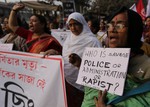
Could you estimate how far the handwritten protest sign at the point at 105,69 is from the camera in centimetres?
215

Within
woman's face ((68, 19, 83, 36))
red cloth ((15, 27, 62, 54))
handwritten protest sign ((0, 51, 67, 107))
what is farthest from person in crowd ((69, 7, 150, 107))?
woman's face ((68, 19, 83, 36))

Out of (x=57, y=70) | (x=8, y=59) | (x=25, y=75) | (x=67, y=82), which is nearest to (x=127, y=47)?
(x=57, y=70)

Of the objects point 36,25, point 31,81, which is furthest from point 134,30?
point 36,25

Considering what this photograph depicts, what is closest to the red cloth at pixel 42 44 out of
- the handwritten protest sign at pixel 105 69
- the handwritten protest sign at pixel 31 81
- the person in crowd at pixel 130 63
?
the handwritten protest sign at pixel 31 81

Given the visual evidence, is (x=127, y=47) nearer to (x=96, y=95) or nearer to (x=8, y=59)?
(x=96, y=95)

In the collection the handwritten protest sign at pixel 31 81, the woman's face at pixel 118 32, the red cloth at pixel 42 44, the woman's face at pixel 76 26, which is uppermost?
the woman's face at pixel 118 32

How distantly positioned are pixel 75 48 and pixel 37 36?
0.49m

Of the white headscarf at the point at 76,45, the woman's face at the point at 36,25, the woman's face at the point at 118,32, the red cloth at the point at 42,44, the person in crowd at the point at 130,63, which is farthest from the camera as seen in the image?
the woman's face at the point at 36,25

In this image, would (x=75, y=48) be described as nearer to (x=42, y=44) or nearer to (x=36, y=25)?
(x=42, y=44)

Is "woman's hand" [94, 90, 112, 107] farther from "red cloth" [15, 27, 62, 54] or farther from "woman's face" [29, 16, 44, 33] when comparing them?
"woman's face" [29, 16, 44, 33]

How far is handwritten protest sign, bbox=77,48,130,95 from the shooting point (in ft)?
7.07

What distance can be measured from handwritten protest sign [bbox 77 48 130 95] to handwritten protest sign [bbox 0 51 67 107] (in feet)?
1.45

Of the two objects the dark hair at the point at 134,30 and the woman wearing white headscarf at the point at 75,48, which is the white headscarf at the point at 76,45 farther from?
the dark hair at the point at 134,30

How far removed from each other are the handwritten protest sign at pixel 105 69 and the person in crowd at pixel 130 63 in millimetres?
43
